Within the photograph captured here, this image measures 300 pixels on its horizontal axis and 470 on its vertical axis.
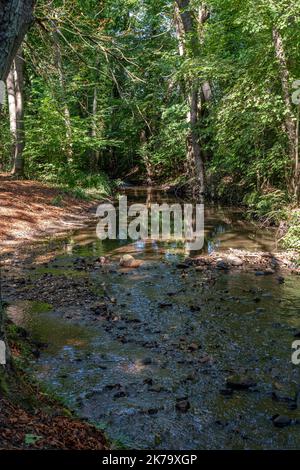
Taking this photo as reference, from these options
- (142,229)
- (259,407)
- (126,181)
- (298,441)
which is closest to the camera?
(298,441)

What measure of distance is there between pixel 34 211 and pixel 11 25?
42.8ft

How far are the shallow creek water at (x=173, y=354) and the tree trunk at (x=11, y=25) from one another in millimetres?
3148

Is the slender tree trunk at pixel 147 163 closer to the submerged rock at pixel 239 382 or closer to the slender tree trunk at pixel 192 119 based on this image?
the slender tree trunk at pixel 192 119

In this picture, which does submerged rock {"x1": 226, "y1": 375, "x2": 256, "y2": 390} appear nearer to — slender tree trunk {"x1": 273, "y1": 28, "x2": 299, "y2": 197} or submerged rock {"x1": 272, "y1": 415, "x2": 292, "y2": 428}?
submerged rock {"x1": 272, "y1": 415, "x2": 292, "y2": 428}

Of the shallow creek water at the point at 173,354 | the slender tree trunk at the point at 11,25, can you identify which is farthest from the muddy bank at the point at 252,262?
the slender tree trunk at the point at 11,25

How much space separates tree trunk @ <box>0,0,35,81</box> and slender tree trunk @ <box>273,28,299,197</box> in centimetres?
987

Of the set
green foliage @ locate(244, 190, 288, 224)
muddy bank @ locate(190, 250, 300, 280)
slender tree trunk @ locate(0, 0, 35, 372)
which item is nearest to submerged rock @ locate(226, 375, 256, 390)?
slender tree trunk @ locate(0, 0, 35, 372)

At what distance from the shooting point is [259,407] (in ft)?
14.5

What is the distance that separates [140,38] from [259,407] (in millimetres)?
28602

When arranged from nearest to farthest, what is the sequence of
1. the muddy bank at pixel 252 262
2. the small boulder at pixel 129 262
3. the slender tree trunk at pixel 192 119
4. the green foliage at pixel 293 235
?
1. the muddy bank at pixel 252 262
2. the small boulder at pixel 129 262
3. the green foliage at pixel 293 235
4. the slender tree trunk at pixel 192 119

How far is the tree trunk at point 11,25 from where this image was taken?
3148 mm

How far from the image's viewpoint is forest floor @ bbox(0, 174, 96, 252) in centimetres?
1336
